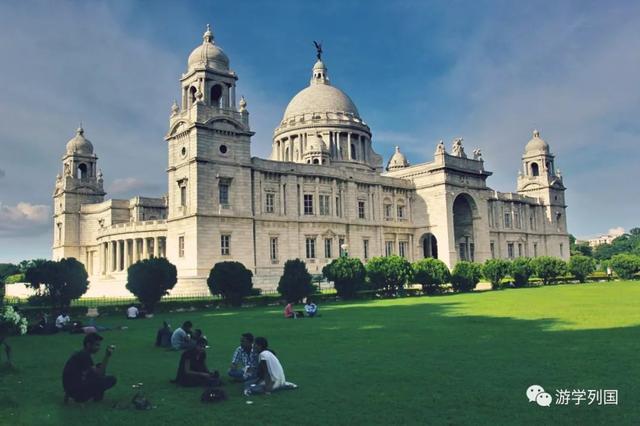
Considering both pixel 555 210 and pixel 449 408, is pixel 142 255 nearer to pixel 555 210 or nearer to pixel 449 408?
pixel 449 408

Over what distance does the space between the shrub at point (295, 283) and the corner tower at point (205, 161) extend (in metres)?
10.2

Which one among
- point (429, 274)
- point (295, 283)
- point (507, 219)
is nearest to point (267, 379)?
point (295, 283)

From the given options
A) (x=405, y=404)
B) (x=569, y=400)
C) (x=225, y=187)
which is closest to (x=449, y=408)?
(x=405, y=404)

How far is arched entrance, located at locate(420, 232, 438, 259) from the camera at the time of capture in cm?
6700

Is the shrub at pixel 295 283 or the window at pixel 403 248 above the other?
the window at pixel 403 248

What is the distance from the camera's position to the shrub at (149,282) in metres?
33.2

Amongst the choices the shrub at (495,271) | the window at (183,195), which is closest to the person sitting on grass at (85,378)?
the window at (183,195)

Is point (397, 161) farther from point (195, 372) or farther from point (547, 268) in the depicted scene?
point (195, 372)

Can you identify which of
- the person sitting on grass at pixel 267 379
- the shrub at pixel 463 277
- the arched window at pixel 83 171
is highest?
the arched window at pixel 83 171

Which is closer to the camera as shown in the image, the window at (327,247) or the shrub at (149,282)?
the shrub at (149,282)

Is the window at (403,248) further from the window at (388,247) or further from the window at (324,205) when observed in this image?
the window at (324,205)

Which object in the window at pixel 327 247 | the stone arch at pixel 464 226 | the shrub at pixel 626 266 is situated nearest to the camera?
the window at pixel 327 247

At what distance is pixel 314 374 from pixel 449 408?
4.02 metres

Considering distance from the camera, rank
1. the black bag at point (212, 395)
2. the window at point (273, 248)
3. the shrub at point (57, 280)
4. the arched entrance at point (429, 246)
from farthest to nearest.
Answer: the arched entrance at point (429, 246)
the window at point (273, 248)
the shrub at point (57, 280)
the black bag at point (212, 395)
